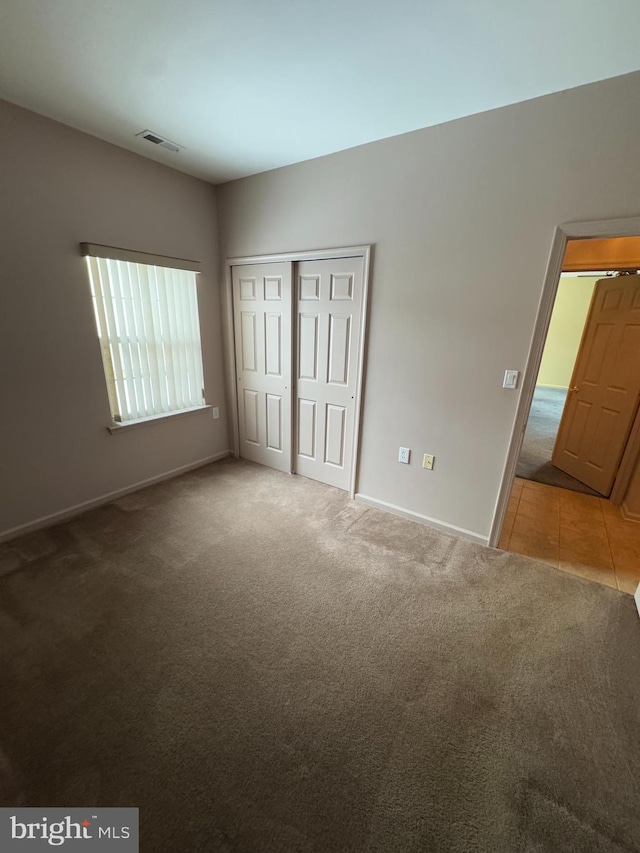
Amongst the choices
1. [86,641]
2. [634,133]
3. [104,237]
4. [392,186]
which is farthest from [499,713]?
[104,237]

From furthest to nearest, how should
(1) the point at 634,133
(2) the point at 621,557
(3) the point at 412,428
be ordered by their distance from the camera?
(3) the point at 412,428
(2) the point at 621,557
(1) the point at 634,133

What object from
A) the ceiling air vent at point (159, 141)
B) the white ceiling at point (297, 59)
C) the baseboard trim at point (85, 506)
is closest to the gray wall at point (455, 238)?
the white ceiling at point (297, 59)

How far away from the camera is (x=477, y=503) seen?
242cm

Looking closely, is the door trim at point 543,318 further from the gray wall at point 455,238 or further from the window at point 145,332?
the window at point 145,332

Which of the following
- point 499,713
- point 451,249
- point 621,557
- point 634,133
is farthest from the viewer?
point 621,557

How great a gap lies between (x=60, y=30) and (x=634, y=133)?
2676 mm

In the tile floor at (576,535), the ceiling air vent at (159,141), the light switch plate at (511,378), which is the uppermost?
the ceiling air vent at (159,141)

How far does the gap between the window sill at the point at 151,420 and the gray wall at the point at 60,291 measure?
0.25 ft

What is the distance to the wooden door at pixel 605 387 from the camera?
296cm

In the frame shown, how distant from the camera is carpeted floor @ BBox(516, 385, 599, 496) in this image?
11.4 feet

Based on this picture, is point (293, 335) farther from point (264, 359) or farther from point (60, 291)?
point (60, 291)

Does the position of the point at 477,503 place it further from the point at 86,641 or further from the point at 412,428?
the point at 86,641

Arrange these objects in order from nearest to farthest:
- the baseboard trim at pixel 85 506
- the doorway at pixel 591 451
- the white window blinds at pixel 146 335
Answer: the doorway at pixel 591 451
the baseboard trim at pixel 85 506
the white window blinds at pixel 146 335

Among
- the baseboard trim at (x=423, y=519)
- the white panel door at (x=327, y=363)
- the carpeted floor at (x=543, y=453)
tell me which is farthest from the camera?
the carpeted floor at (x=543, y=453)
